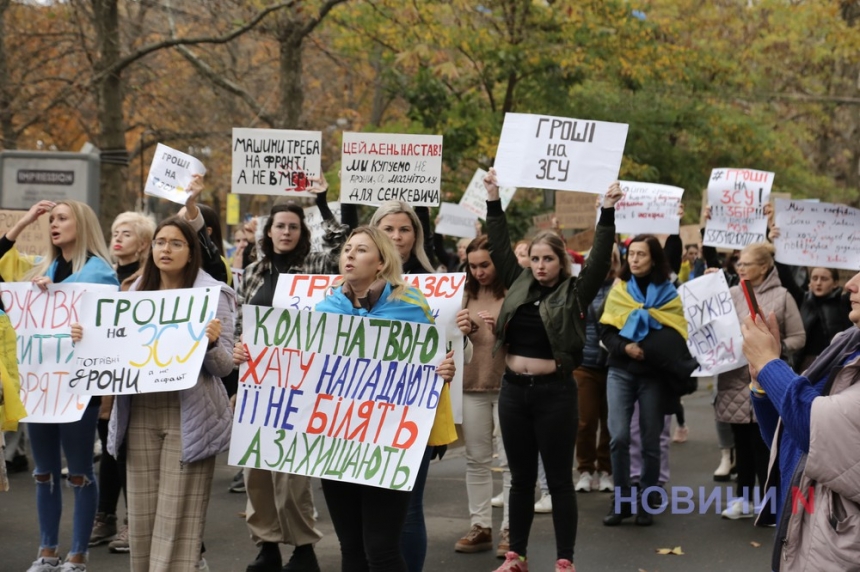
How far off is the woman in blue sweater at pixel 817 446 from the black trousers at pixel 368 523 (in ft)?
5.09

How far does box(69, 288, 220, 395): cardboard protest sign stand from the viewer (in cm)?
515

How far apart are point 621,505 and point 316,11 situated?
34.0 ft

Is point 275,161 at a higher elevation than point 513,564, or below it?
higher

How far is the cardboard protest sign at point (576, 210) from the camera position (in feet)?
45.4

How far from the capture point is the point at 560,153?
23.1 feet

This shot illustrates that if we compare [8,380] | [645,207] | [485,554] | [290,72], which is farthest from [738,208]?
[290,72]

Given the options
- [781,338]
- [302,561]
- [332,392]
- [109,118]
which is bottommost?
[302,561]

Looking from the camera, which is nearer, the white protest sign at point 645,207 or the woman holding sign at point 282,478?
the woman holding sign at point 282,478

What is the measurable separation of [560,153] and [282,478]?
104 inches

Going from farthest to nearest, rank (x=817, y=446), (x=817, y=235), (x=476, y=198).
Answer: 1. (x=476, y=198)
2. (x=817, y=235)
3. (x=817, y=446)

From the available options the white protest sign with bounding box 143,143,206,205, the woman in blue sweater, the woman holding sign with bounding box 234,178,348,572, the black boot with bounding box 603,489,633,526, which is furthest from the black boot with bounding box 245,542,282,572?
the woman in blue sweater

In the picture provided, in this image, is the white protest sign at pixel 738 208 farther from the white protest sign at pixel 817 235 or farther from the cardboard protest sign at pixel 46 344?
the cardboard protest sign at pixel 46 344

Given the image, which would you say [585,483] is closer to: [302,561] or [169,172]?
[302,561]

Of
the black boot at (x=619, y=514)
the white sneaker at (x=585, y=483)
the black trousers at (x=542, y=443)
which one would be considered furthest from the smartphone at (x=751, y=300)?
the white sneaker at (x=585, y=483)
